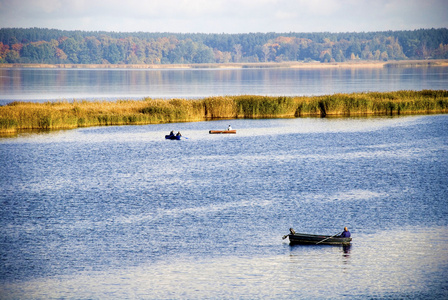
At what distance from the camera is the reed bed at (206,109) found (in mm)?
63562

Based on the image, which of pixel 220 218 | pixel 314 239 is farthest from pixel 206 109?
pixel 314 239

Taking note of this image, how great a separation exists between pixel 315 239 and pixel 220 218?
19.3 ft

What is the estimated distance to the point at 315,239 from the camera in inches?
1046

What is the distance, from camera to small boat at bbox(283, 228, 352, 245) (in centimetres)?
2625

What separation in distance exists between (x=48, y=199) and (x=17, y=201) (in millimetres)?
1762

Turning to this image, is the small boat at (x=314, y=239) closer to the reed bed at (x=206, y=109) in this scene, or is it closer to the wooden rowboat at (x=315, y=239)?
the wooden rowboat at (x=315, y=239)

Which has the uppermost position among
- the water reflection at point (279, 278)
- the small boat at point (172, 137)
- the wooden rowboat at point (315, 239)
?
the small boat at point (172, 137)

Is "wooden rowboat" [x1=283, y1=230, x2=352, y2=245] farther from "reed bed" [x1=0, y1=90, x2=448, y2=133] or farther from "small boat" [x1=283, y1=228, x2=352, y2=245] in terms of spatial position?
"reed bed" [x1=0, y1=90, x2=448, y2=133]

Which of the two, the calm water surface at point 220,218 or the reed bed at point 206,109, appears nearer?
the calm water surface at point 220,218

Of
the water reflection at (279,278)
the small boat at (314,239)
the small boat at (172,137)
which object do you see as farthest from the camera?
the small boat at (172,137)

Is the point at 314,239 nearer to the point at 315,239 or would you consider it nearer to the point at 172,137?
the point at 315,239

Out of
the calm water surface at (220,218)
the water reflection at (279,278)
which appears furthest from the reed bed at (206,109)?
the water reflection at (279,278)

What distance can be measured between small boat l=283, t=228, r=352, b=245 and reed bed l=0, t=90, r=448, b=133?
141 feet

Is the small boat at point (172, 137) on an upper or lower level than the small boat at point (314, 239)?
upper
